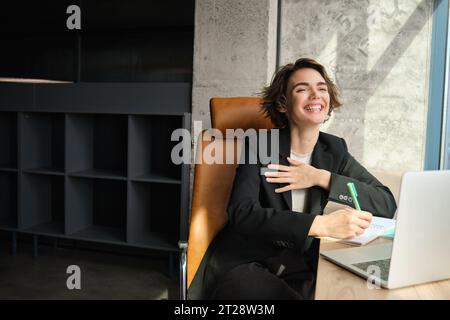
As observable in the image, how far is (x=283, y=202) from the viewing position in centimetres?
161

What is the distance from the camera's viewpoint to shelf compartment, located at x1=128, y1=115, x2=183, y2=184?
358 centimetres

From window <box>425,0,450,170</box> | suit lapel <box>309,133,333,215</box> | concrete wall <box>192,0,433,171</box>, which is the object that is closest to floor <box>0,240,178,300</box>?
concrete wall <box>192,0,433,171</box>

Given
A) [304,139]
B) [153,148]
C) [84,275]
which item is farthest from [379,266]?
[153,148]

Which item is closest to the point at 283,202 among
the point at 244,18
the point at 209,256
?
the point at 209,256

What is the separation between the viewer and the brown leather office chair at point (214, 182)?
173cm

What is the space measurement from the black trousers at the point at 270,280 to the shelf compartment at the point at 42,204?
2783 millimetres

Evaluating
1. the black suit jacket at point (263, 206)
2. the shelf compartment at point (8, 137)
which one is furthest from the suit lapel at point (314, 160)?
the shelf compartment at point (8, 137)

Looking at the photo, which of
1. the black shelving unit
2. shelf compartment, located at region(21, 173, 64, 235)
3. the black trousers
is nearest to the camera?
the black trousers

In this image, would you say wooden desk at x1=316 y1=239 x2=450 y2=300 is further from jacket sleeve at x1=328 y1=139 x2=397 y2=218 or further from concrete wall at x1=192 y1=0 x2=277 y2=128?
concrete wall at x1=192 y1=0 x2=277 y2=128

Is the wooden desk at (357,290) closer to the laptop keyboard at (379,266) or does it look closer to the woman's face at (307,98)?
the laptop keyboard at (379,266)

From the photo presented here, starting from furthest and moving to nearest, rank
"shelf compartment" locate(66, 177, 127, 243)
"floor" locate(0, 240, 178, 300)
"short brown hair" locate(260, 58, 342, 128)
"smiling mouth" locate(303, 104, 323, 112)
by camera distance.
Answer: "shelf compartment" locate(66, 177, 127, 243) → "floor" locate(0, 240, 178, 300) → "short brown hair" locate(260, 58, 342, 128) → "smiling mouth" locate(303, 104, 323, 112)

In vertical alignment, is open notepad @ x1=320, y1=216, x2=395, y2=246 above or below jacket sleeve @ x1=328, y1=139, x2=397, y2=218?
below

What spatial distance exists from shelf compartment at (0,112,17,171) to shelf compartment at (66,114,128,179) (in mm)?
805

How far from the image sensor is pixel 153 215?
404 centimetres
